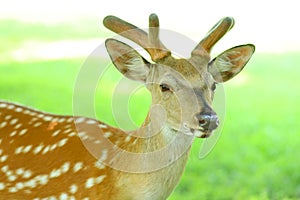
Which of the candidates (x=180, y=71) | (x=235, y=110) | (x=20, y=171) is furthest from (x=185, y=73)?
(x=235, y=110)

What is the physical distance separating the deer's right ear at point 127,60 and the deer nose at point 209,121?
0.47 meters

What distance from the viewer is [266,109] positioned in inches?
345

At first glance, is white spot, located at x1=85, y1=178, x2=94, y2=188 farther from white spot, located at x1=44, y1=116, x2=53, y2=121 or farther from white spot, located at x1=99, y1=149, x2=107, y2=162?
white spot, located at x1=44, y1=116, x2=53, y2=121

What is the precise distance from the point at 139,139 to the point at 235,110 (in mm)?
4435

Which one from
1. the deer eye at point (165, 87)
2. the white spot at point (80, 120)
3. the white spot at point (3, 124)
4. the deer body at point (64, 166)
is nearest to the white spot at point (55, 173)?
the deer body at point (64, 166)

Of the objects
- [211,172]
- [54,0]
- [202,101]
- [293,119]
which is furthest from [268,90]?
[202,101]

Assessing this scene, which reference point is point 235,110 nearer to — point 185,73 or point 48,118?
point 48,118

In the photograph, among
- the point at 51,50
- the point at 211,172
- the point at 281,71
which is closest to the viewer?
the point at 211,172

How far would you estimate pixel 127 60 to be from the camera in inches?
168

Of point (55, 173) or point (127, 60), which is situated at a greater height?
point (127, 60)

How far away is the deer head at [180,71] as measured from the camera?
402 cm

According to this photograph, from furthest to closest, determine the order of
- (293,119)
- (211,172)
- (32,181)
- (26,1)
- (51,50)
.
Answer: (26,1)
(51,50)
(293,119)
(211,172)
(32,181)

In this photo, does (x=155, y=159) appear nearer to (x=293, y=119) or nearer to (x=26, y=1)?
(x=293, y=119)

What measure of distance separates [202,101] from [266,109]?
4830 millimetres
